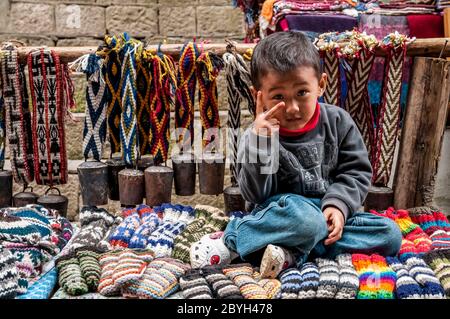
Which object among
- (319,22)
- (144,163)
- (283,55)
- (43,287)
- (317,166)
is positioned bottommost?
(43,287)

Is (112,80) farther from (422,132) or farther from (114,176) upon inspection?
(422,132)

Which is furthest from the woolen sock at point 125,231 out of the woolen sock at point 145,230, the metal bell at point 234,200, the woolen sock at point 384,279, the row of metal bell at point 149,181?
the woolen sock at point 384,279

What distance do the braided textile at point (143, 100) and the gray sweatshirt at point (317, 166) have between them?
71 cm

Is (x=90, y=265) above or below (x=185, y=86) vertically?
below

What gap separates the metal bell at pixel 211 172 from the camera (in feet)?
9.79

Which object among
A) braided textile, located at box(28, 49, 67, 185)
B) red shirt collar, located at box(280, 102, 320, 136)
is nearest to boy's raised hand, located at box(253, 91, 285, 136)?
red shirt collar, located at box(280, 102, 320, 136)

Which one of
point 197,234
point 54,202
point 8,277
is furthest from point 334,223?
point 54,202

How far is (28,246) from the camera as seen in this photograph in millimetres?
2424

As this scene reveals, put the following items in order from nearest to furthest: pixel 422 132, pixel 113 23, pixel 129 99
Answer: pixel 129 99 → pixel 422 132 → pixel 113 23

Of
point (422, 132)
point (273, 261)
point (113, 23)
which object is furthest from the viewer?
point (113, 23)

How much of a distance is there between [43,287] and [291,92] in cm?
115

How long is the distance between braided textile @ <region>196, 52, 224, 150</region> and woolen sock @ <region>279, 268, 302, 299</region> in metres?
0.98

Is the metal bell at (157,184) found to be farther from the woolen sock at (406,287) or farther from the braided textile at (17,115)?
the woolen sock at (406,287)
